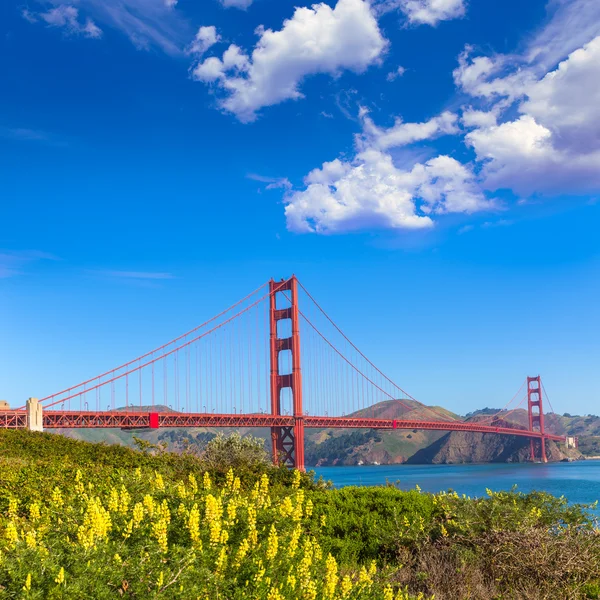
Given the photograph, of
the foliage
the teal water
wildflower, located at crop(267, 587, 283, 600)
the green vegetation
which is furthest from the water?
wildflower, located at crop(267, 587, 283, 600)

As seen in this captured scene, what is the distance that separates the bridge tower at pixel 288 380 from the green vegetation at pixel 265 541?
41632 mm

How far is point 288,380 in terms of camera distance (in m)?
64.9

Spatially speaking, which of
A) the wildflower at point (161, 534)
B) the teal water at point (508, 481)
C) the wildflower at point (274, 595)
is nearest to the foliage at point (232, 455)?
the wildflower at point (161, 534)

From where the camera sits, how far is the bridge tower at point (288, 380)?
5906cm

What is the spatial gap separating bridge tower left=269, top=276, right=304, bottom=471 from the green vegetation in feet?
137

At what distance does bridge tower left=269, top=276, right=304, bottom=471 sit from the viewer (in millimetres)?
59062

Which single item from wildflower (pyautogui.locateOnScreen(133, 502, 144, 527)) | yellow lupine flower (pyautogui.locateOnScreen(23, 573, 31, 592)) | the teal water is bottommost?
the teal water

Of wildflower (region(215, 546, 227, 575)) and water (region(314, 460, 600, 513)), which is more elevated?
wildflower (region(215, 546, 227, 575))

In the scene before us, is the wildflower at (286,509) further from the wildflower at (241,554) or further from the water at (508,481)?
the water at (508,481)

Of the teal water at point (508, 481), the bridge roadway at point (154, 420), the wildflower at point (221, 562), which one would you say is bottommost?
the teal water at point (508, 481)

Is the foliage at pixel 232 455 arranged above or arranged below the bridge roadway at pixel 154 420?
below

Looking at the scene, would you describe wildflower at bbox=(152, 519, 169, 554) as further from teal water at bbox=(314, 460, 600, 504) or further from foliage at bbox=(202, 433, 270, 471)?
teal water at bbox=(314, 460, 600, 504)

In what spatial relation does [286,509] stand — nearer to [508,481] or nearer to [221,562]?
[221,562]

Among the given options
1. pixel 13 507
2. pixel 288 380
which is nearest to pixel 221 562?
pixel 13 507
